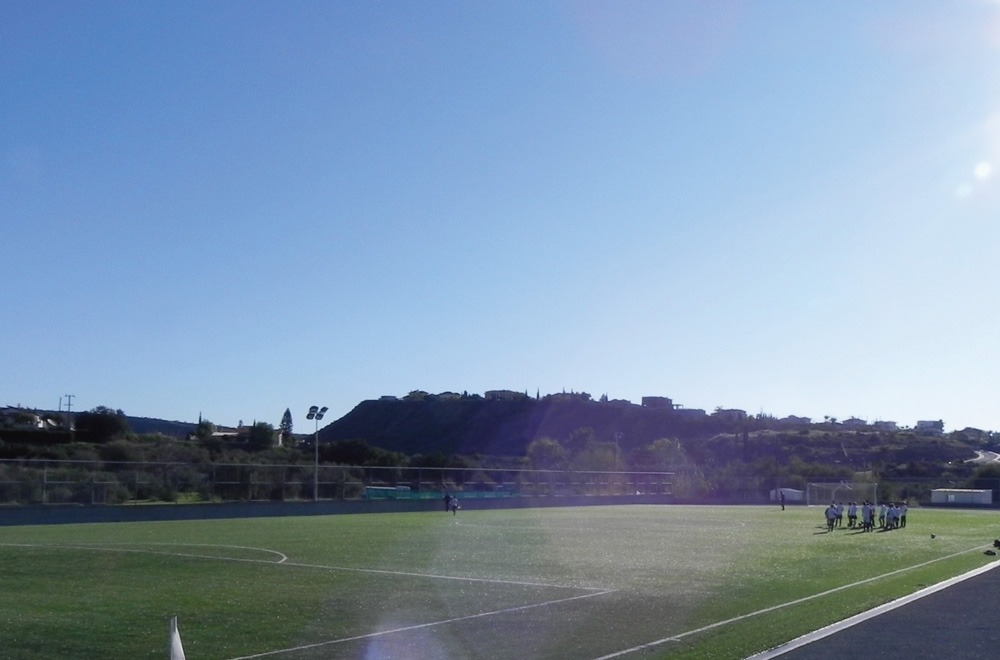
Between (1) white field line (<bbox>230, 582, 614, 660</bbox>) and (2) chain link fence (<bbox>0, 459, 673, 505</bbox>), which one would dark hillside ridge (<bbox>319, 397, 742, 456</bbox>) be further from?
(1) white field line (<bbox>230, 582, 614, 660</bbox>)

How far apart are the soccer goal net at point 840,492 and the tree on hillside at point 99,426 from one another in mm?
75900

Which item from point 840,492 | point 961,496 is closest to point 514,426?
point 961,496

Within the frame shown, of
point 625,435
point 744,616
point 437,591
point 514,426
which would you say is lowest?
point 437,591

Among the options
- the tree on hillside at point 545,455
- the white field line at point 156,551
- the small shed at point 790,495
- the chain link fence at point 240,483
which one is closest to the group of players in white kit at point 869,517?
the white field line at point 156,551

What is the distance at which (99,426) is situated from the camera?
12594 cm

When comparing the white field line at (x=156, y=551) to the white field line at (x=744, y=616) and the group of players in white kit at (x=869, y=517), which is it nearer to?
the white field line at (x=744, y=616)

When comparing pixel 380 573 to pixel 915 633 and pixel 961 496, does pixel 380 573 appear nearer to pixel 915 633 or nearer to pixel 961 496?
pixel 915 633

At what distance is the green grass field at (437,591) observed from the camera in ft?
49.4

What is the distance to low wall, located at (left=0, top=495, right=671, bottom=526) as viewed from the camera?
163 feet

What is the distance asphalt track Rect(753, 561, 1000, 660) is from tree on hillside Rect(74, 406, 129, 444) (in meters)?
115

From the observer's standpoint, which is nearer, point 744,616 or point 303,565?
point 744,616

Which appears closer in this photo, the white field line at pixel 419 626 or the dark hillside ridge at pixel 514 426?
the white field line at pixel 419 626

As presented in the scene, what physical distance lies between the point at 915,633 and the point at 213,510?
152ft

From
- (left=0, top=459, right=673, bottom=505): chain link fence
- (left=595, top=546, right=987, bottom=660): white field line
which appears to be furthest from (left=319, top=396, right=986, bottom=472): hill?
(left=595, top=546, right=987, bottom=660): white field line
